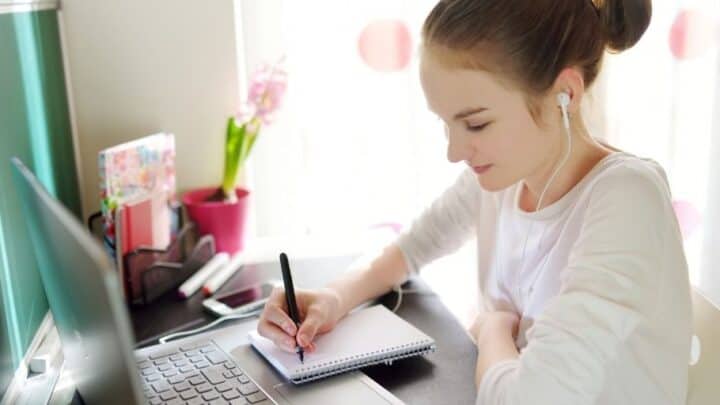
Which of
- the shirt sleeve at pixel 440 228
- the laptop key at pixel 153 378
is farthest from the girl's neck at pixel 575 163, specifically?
the laptop key at pixel 153 378

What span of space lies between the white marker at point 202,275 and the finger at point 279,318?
11.5 inches

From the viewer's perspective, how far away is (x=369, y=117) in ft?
5.64

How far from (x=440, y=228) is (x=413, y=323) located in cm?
21

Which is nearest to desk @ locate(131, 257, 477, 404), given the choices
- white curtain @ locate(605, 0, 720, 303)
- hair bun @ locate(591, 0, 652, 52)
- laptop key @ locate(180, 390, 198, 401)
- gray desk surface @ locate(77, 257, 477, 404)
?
gray desk surface @ locate(77, 257, 477, 404)

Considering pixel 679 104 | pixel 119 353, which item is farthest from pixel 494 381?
pixel 679 104

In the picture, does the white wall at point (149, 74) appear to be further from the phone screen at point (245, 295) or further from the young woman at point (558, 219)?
the young woman at point (558, 219)

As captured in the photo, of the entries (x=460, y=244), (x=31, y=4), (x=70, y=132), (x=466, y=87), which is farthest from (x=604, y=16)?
(x=70, y=132)

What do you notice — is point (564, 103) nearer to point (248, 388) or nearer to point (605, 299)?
point (605, 299)

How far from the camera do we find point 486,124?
0.99 meters

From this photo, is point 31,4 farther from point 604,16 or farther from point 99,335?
point 604,16

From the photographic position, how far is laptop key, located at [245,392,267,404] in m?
0.93

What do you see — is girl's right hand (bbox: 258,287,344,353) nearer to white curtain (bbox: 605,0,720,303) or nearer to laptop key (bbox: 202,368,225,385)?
laptop key (bbox: 202,368,225,385)

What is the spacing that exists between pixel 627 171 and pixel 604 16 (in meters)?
0.21

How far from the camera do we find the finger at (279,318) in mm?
1039
